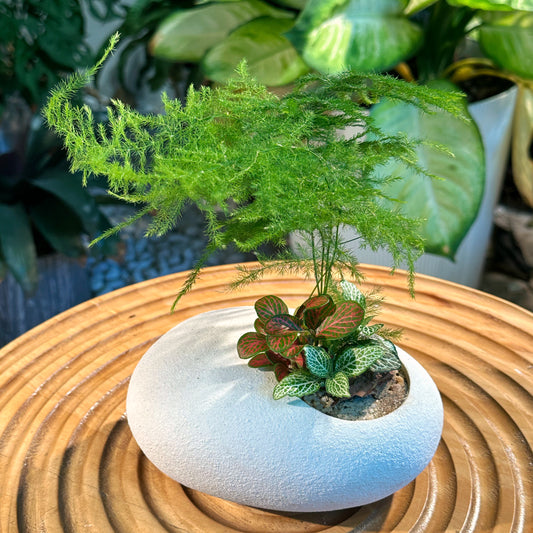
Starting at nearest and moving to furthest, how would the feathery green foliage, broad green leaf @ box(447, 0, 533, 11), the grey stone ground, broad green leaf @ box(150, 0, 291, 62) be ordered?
the feathery green foliage < broad green leaf @ box(447, 0, 533, 11) < broad green leaf @ box(150, 0, 291, 62) < the grey stone ground

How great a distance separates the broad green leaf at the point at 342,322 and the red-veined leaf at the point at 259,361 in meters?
0.07

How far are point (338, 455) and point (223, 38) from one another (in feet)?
4.84

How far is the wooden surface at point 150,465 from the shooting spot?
751 mm

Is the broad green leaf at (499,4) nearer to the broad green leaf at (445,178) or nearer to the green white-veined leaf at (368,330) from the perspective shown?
the broad green leaf at (445,178)

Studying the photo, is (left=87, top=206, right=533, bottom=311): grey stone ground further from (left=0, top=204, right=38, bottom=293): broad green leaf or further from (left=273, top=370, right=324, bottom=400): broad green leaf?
(left=273, top=370, right=324, bottom=400): broad green leaf

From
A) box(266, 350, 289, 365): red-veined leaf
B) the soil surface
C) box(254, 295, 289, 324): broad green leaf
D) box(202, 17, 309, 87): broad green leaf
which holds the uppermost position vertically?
box(202, 17, 309, 87): broad green leaf

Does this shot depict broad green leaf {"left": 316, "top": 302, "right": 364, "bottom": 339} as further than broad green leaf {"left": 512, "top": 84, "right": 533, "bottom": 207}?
No

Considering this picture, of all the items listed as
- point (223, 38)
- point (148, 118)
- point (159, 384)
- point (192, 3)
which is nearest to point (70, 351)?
point (159, 384)

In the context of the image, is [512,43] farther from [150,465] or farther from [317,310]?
[150,465]

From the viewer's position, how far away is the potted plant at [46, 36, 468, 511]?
69 cm

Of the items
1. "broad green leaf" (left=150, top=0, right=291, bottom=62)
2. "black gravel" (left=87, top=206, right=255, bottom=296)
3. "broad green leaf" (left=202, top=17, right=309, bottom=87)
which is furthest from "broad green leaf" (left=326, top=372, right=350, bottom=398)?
"black gravel" (left=87, top=206, right=255, bottom=296)

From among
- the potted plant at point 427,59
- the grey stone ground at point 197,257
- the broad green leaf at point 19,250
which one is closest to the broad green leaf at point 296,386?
the potted plant at point 427,59

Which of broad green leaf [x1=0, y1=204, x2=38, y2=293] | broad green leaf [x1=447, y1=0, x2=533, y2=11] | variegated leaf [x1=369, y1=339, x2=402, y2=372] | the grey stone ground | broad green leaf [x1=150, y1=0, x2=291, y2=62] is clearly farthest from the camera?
the grey stone ground

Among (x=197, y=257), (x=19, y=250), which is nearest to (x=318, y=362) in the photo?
(x=19, y=250)
